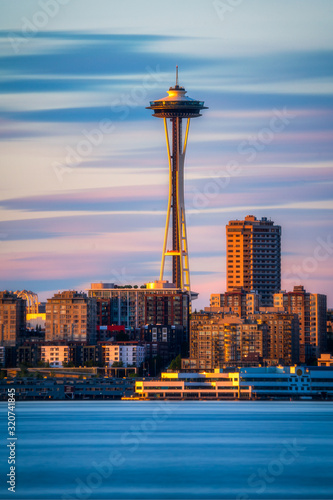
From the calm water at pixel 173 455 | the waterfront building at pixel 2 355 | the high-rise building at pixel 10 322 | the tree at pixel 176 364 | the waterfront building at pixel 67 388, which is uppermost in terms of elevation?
the high-rise building at pixel 10 322

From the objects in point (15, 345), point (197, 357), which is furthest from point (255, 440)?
point (15, 345)

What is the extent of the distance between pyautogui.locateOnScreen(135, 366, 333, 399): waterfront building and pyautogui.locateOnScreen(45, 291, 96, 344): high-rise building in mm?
42417

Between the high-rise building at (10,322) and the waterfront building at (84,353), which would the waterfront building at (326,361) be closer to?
the waterfront building at (84,353)

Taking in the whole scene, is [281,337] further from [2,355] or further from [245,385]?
[2,355]

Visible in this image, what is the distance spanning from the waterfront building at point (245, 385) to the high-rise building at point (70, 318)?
4242 cm

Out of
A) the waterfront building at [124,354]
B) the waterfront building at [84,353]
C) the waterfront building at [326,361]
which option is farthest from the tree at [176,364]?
the waterfront building at [326,361]

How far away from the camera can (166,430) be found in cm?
9362

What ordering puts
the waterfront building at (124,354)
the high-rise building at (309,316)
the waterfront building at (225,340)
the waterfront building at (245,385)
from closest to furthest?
1. the waterfront building at (245,385)
2. the waterfront building at (225,340)
3. the waterfront building at (124,354)
4. the high-rise building at (309,316)

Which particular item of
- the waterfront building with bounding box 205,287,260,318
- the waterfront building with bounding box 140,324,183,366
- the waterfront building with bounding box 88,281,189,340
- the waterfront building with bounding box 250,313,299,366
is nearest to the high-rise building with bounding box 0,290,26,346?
the waterfront building with bounding box 88,281,189,340

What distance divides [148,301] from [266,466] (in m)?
119

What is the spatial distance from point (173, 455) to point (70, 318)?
10514 cm

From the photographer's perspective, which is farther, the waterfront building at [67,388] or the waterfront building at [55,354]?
the waterfront building at [55,354]

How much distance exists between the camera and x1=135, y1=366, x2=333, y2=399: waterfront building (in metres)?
135

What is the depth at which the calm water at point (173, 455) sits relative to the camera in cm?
6172
